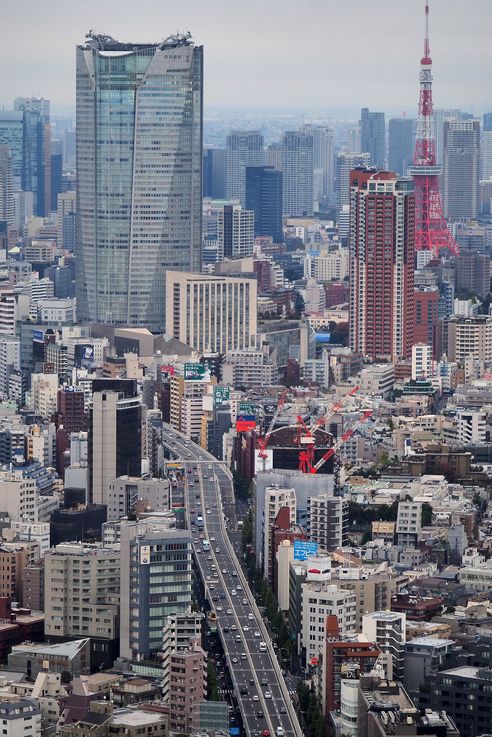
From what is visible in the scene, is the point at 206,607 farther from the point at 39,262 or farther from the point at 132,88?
the point at 39,262

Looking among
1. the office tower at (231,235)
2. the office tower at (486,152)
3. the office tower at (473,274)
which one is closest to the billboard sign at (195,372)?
the office tower at (473,274)

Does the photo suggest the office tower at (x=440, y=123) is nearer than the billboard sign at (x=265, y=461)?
No

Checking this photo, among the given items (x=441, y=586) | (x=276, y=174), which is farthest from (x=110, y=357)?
(x=276, y=174)

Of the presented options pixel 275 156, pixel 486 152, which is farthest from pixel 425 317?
pixel 486 152

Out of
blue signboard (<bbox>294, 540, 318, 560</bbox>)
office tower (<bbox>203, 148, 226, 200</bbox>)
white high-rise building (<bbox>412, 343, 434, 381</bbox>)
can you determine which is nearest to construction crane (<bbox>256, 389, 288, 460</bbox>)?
blue signboard (<bbox>294, 540, 318, 560</bbox>)

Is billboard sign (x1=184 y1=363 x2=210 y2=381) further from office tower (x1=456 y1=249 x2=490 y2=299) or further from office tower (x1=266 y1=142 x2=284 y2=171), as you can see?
office tower (x1=266 y1=142 x2=284 y2=171)

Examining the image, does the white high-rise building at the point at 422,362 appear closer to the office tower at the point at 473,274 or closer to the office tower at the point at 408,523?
the office tower at the point at 473,274

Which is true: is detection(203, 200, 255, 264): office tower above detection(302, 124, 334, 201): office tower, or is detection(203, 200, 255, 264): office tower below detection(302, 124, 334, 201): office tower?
below
